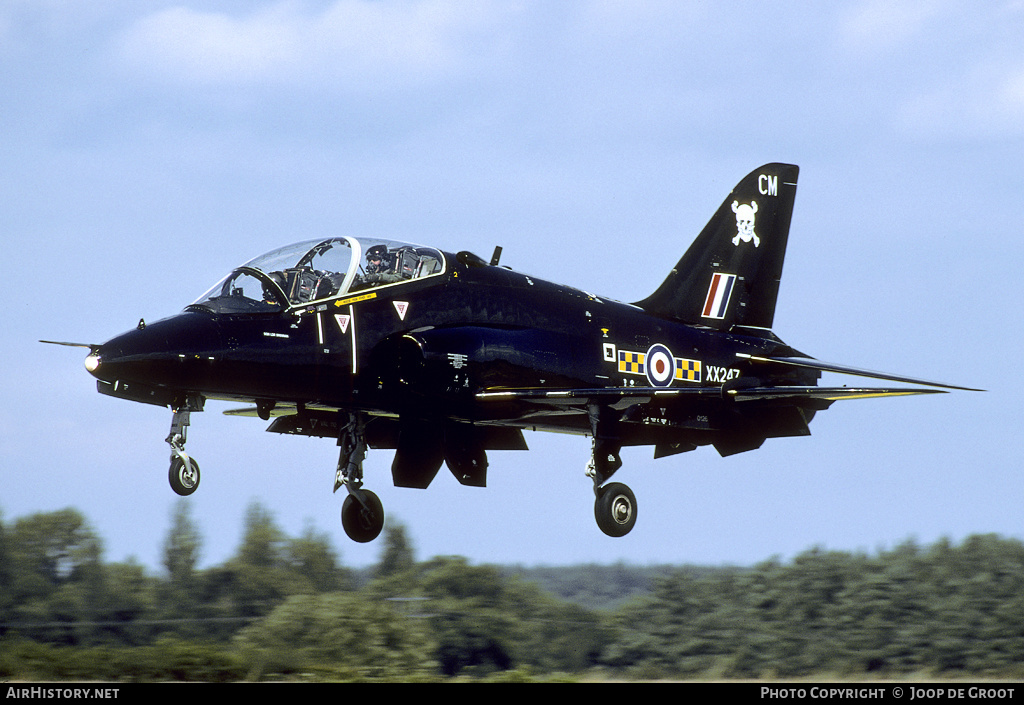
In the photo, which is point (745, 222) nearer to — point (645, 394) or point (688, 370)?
point (688, 370)

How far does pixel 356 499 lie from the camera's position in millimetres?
15828

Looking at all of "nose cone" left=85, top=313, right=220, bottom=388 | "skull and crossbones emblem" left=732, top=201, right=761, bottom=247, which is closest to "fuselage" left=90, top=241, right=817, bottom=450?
"nose cone" left=85, top=313, right=220, bottom=388

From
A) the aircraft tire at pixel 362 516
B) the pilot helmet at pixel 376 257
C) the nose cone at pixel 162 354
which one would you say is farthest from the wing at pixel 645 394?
the nose cone at pixel 162 354

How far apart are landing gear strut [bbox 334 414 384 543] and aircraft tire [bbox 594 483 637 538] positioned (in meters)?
3.09

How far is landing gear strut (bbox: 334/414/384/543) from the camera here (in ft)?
51.6

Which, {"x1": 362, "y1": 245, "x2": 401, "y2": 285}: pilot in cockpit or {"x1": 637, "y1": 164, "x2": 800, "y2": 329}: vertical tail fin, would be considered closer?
{"x1": 362, "y1": 245, "x2": 401, "y2": 285}: pilot in cockpit

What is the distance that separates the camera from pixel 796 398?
16.8 metres

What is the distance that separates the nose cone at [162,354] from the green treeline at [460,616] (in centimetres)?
466

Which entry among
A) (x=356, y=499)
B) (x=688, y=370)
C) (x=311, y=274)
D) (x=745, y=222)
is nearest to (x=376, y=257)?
(x=311, y=274)

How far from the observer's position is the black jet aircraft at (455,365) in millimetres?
13281

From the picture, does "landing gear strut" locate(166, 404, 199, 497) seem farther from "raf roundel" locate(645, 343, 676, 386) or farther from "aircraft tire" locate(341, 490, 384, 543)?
"raf roundel" locate(645, 343, 676, 386)
